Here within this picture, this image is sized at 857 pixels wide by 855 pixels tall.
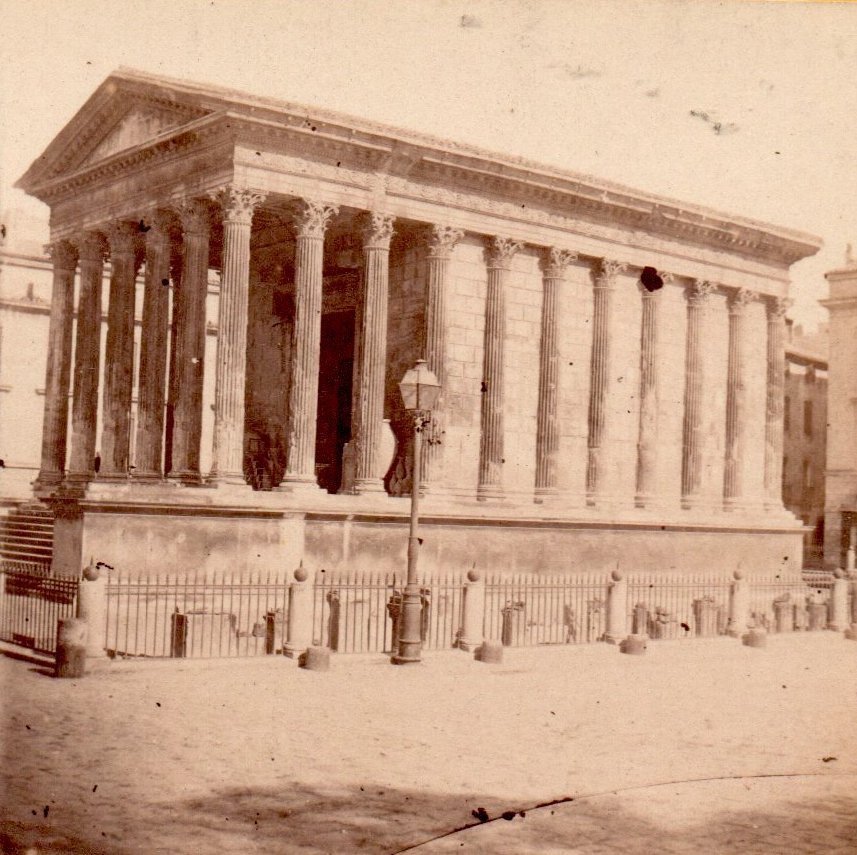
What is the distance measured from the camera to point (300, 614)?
16.8 m

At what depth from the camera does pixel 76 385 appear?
1149 inches

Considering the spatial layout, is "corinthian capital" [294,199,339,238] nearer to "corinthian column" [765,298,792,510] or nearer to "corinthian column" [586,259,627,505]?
"corinthian column" [586,259,627,505]

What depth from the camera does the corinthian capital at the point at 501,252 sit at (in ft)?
90.1

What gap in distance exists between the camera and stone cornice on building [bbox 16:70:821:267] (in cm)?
2367

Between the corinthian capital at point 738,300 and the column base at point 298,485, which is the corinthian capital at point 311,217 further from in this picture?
the corinthian capital at point 738,300

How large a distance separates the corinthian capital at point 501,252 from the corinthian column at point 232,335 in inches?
234

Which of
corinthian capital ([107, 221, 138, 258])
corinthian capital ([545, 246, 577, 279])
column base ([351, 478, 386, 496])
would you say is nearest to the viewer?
column base ([351, 478, 386, 496])

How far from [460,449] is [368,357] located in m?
3.37

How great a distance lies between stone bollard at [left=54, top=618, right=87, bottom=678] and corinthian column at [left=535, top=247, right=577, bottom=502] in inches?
600

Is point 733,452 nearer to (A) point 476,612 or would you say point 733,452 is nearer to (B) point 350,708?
(A) point 476,612

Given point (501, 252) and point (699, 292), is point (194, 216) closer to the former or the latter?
point (501, 252)

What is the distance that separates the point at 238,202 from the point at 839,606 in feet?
47.0

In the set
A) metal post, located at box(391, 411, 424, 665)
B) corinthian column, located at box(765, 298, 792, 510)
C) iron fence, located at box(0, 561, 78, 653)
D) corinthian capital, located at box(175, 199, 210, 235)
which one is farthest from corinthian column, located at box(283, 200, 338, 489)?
corinthian column, located at box(765, 298, 792, 510)

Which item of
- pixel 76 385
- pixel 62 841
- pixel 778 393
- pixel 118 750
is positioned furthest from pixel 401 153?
pixel 62 841
